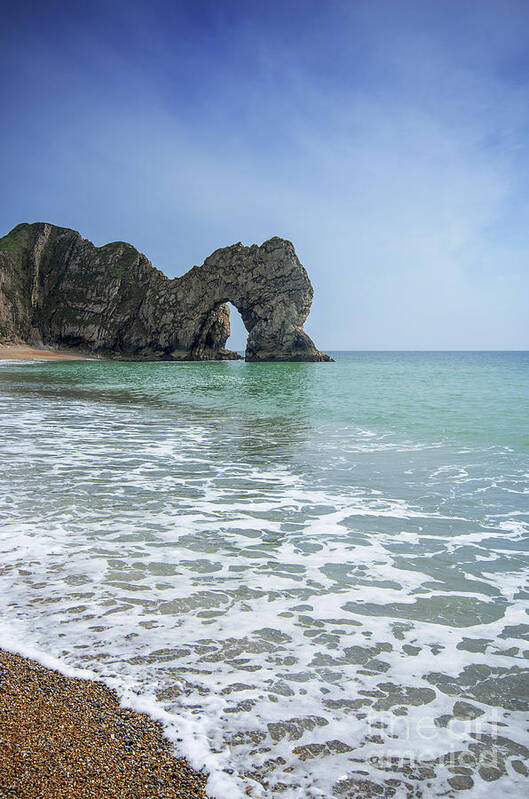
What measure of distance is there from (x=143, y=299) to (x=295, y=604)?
107109 millimetres

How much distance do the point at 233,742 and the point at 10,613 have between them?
2.48 m

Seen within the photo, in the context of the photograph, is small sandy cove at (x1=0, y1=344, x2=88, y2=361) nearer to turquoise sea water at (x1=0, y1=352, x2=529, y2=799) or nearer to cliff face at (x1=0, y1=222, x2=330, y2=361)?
cliff face at (x1=0, y1=222, x2=330, y2=361)

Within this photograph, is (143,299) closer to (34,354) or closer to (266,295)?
(34,354)

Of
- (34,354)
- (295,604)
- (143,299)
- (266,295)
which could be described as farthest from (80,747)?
(143,299)

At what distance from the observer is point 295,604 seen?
15.7 feet

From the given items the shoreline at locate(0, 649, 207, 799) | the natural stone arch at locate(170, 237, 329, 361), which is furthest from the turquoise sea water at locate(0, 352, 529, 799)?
the natural stone arch at locate(170, 237, 329, 361)

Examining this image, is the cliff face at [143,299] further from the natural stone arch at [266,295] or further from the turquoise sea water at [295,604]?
the turquoise sea water at [295,604]

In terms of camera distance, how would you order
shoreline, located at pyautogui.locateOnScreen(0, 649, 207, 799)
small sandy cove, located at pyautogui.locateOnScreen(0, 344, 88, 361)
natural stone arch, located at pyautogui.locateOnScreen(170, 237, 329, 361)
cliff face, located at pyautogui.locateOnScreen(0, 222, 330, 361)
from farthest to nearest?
cliff face, located at pyautogui.locateOnScreen(0, 222, 330, 361) < natural stone arch, located at pyautogui.locateOnScreen(170, 237, 329, 361) < small sandy cove, located at pyautogui.locateOnScreen(0, 344, 88, 361) < shoreline, located at pyautogui.locateOnScreen(0, 649, 207, 799)

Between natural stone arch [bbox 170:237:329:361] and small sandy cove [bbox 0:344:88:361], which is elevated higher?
natural stone arch [bbox 170:237:329:361]

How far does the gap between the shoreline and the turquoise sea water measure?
0.53 feet

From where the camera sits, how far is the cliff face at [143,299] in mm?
93000

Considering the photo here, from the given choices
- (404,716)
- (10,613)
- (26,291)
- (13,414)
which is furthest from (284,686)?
(26,291)

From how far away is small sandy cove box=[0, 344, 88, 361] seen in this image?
3570 inches

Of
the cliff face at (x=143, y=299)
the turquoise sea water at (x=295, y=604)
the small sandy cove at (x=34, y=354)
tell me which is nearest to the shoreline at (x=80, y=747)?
the turquoise sea water at (x=295, y=604)
